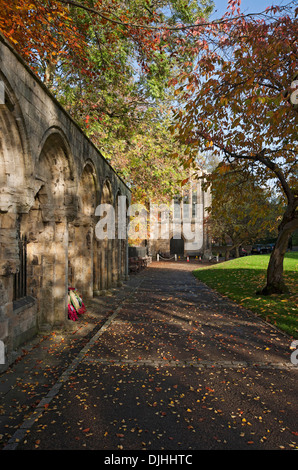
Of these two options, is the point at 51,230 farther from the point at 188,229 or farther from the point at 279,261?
the point at 188,229

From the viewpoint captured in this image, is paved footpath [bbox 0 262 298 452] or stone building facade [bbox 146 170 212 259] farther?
stone building facade [bbox 146 170 212 259]

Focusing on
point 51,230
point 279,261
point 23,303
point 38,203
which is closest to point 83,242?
point 51,230

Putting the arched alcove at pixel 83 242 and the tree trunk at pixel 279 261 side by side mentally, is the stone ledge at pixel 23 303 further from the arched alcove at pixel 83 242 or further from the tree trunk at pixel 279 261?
the tree trunk at pixel 279 261

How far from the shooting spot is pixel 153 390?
157 inches

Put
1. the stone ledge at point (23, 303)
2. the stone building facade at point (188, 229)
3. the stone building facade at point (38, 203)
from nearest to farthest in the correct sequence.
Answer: the stone building facade at point (38, 203) → the stone ledge at point (23, 303) → the stone building facade at point (188, 229)

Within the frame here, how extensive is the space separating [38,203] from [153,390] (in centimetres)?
449

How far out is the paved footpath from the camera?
9.84 ft

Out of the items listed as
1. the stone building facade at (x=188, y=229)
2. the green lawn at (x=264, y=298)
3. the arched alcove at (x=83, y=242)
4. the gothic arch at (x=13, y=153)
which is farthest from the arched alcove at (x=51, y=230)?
the stone building facade at (x=188, y=229)

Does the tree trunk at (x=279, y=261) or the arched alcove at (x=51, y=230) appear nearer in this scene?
the arched alcove at (x=51, y=230)

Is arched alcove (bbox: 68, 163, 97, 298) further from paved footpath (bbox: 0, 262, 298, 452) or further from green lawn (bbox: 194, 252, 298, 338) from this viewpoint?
green lawn (bbox: 194, 252, 298, 338)

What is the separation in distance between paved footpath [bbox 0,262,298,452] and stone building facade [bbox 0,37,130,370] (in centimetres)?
84

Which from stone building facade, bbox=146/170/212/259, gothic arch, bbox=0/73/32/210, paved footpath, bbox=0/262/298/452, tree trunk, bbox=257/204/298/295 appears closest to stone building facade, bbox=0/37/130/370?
gothic arch, bbox=0/73/32/210

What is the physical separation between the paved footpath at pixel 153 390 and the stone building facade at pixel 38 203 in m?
0.84

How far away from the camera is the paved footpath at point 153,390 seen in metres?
3.00
